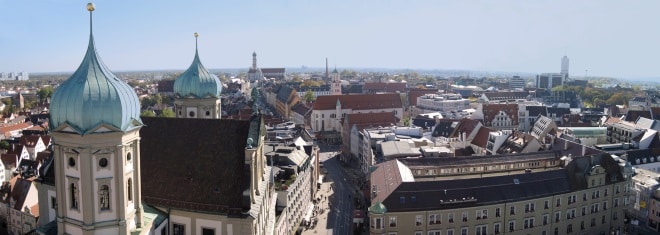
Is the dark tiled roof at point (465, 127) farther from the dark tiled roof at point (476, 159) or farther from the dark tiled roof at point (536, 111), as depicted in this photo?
the dark tiled roof at point (536, 111)

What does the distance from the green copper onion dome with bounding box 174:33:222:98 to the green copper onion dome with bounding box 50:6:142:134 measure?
2667 cm

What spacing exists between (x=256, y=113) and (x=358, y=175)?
2744 inches

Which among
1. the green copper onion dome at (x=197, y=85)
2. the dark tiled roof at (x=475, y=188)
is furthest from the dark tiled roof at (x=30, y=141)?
the dark tiled roof at (x=475, y=188)

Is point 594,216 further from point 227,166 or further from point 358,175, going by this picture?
point 227,166

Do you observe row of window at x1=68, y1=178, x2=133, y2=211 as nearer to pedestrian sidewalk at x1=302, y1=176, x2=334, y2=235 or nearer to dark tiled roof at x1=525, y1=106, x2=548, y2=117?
pedestrian sidewalk at x1=302, y1=176, x2=334, y2=235

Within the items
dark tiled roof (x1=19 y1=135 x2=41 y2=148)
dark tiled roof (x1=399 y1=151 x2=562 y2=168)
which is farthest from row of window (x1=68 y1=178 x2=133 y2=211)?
dark tiled roof (x1=19 y1=135 x2=41 y2=148)

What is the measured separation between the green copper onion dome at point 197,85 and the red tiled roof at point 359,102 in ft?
348

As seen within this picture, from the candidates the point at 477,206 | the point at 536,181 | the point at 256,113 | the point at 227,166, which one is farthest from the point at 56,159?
→ the point at 536,181

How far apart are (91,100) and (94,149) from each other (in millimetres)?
3023

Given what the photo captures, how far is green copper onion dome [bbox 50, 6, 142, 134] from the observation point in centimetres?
3359

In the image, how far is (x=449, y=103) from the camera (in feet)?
639

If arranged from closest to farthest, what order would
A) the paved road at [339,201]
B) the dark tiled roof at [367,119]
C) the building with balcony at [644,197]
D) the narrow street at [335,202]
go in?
the narrow street at [335,202]
the paved road at [339,201]
the building with balcony at [644,197]
the dark tiled roof at [367,119]

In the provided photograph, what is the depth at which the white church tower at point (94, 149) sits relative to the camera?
3375 cm

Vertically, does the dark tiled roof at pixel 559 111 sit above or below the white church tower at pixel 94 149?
below
